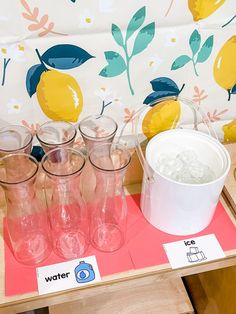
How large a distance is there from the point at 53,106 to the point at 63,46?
0.14 metres

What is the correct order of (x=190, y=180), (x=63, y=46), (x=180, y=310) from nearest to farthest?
(x=63, y=46)
(x=190, y=180)
(x=180, y=310)

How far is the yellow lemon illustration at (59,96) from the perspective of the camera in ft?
2.64

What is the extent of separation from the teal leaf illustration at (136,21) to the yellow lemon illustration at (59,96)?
146 mm

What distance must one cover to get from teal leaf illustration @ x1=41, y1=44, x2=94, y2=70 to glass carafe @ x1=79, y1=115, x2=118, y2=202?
0.46 ft

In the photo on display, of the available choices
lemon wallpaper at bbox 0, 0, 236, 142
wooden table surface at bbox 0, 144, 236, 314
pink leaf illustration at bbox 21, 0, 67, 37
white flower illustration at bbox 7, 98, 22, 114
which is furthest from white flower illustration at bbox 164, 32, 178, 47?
wooden table surface at bbox 0, 144, 236, 314

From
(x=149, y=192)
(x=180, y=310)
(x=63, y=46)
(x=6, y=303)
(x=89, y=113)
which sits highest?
(x=63, y=46)

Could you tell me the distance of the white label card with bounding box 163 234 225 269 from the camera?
2.77 feet

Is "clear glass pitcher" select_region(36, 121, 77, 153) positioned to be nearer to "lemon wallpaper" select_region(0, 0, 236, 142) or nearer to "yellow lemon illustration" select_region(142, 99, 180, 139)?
"lemon wallpaper" select_region(0, 0, 236, 142)

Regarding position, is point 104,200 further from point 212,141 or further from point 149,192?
point 212,141

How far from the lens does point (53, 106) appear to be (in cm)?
85

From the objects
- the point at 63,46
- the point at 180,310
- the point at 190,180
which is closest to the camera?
the point at 63,46

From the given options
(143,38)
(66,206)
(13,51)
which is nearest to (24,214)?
(66,206)

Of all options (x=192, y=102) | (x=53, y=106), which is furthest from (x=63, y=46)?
(x=192, y=102)

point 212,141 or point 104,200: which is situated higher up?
point 212,141
